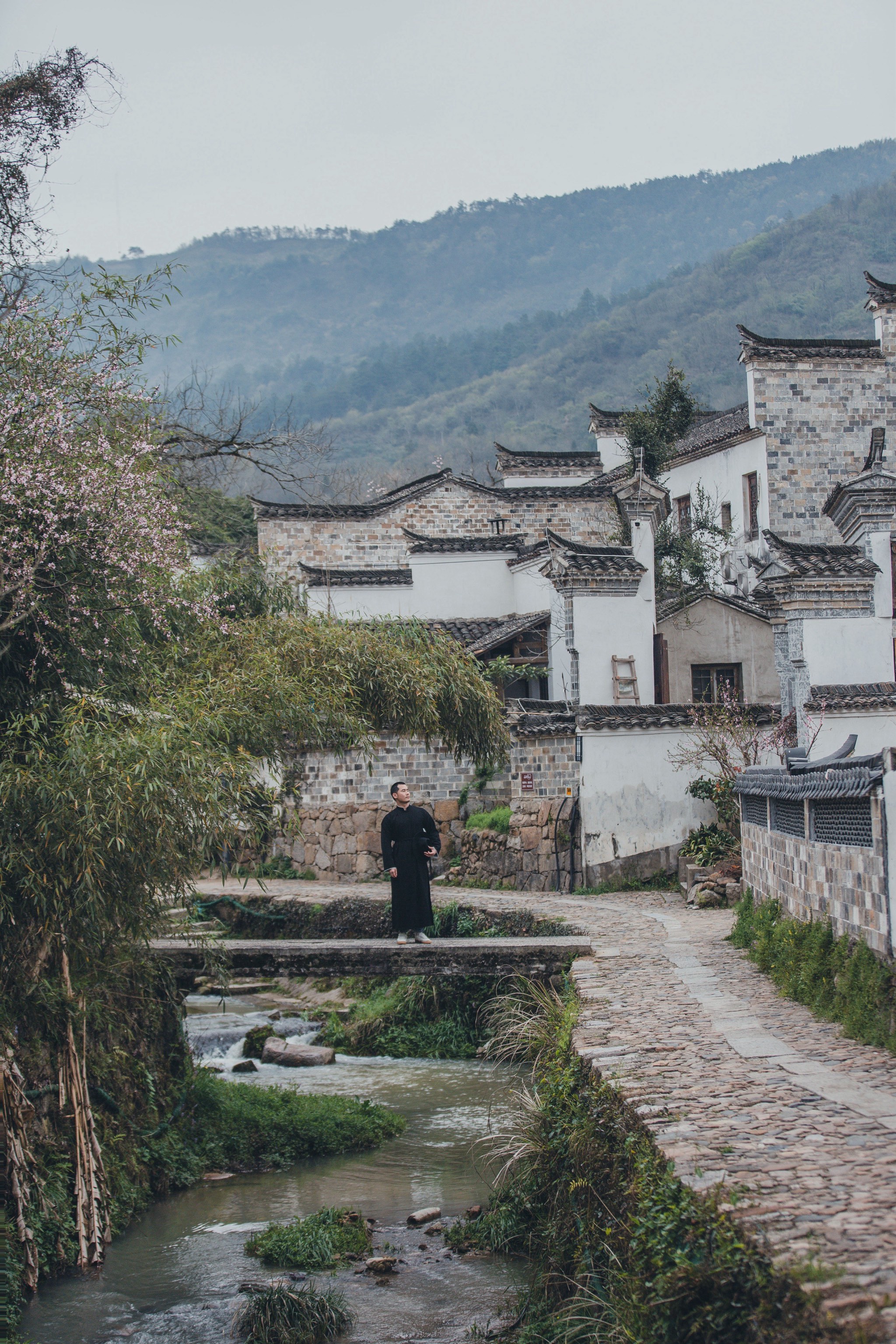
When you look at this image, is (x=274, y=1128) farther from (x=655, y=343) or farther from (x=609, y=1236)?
(x=655, y=343)

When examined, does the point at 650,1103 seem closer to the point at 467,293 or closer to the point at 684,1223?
the point at 684,1223

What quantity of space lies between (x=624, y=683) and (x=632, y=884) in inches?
161

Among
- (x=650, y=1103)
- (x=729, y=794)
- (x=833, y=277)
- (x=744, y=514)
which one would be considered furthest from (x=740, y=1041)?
(x=833, y=277)

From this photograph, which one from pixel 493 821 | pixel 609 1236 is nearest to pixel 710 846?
pixel 493 821

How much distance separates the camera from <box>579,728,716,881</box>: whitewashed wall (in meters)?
16.7

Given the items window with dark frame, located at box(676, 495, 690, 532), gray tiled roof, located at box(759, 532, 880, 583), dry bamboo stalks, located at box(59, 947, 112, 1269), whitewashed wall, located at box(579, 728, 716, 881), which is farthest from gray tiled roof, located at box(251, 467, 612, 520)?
dry bamboo stalks, located at box(59, 947, 112, 1269)

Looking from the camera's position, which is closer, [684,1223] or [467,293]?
[684,1223]

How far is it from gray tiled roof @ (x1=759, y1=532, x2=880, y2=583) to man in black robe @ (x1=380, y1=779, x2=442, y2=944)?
5816 millimetres

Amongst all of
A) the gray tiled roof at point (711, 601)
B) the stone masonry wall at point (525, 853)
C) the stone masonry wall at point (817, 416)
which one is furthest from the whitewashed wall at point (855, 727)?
the stone masonry wall at point (817, 416)

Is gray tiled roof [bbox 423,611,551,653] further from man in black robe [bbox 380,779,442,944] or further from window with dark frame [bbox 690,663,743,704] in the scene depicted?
man in black robe [bbox 380,779,442,944]

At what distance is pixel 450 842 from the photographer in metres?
19.1

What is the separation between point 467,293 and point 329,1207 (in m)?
133

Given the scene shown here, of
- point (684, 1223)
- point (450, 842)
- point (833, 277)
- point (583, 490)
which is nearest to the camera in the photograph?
point (684, 1223)

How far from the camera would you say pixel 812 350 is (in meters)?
29.4
